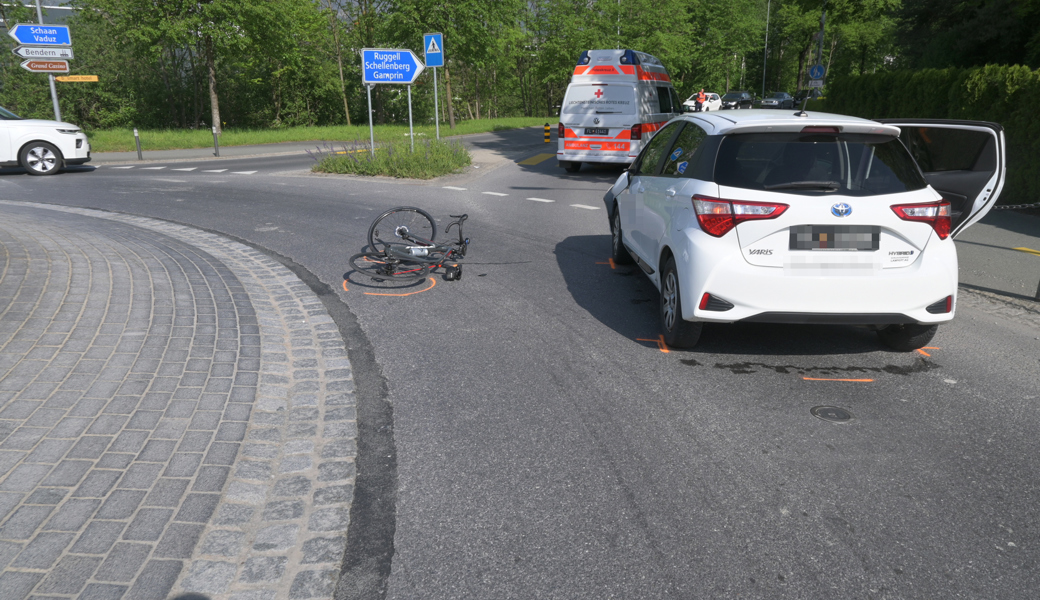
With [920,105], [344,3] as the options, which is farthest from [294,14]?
[920,105]

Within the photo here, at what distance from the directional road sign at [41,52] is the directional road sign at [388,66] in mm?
12554

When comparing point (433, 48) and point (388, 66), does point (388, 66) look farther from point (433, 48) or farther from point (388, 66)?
point (433, 48)

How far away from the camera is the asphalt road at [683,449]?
9.60 ft

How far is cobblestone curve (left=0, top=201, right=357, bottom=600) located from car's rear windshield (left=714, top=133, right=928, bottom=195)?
3043 millimetres

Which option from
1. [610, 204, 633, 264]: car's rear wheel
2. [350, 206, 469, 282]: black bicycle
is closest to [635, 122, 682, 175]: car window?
[610, 204, 633, 264]: car's rear wheel

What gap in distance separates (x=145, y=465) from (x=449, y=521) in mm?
1613

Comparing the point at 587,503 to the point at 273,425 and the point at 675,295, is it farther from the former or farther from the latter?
the point at 675,295

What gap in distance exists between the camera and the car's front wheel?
18.0 metres

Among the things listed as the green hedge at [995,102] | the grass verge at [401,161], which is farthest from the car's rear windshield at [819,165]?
the grass verge at [401,161]

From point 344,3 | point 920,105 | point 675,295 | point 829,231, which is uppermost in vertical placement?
point 344,3

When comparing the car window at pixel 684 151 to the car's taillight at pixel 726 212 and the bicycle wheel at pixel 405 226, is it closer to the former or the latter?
the car's taillight at pixel 726 212

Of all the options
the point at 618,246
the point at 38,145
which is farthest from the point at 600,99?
the point at 38,145

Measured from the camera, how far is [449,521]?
3254 millimetres

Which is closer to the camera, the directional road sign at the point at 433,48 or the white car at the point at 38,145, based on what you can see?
the white car at the point at 38,145
